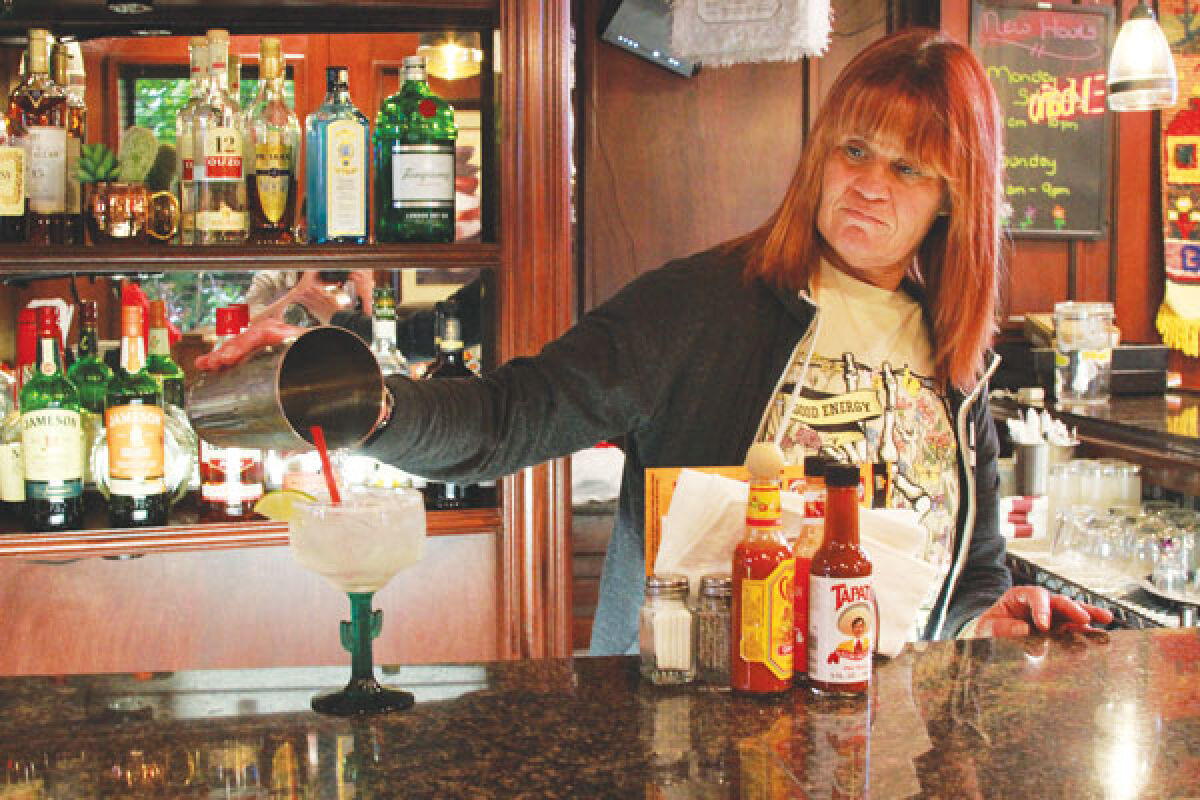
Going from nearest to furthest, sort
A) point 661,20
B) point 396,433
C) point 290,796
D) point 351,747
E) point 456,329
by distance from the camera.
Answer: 1. point 290,796
2. point 351,747
3. point 396,433
4. point 456,329
5. point 661,20

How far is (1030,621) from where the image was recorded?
1443 millimetres

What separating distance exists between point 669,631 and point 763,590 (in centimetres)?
11

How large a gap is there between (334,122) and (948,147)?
3.19 ft

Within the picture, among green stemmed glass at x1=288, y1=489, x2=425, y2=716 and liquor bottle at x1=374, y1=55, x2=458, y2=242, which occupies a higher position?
liquor bottle at x1=374, y1=55, x2=458, y2=242

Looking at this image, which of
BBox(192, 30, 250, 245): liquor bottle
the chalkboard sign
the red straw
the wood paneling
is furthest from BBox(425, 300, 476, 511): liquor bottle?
the chalkboard sign

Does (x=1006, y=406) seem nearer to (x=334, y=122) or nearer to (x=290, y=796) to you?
(x=334, y=122)

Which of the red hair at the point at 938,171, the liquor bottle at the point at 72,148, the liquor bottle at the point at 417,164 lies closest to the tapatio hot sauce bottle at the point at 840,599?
the red hair at the point at 938,171

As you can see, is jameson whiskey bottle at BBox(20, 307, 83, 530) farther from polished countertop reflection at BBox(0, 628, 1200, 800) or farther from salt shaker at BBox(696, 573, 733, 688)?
salt shaker at BBox(696, 573, 733, 688)

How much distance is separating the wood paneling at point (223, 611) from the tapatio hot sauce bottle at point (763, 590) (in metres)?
1.04

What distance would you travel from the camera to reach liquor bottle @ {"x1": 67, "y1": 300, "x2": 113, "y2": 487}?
2.12 m

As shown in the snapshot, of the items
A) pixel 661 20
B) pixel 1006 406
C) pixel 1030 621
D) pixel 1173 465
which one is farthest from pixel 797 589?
pixel 661 20

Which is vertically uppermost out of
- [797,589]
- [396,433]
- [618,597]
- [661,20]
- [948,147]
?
[661,20]

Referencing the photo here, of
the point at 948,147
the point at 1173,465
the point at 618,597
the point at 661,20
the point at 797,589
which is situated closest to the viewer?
the point at 797,589

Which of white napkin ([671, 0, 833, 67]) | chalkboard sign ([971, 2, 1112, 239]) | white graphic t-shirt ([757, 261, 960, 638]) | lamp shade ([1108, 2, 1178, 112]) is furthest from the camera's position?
chalkboard sign ([971, 2, 1112, 239])
